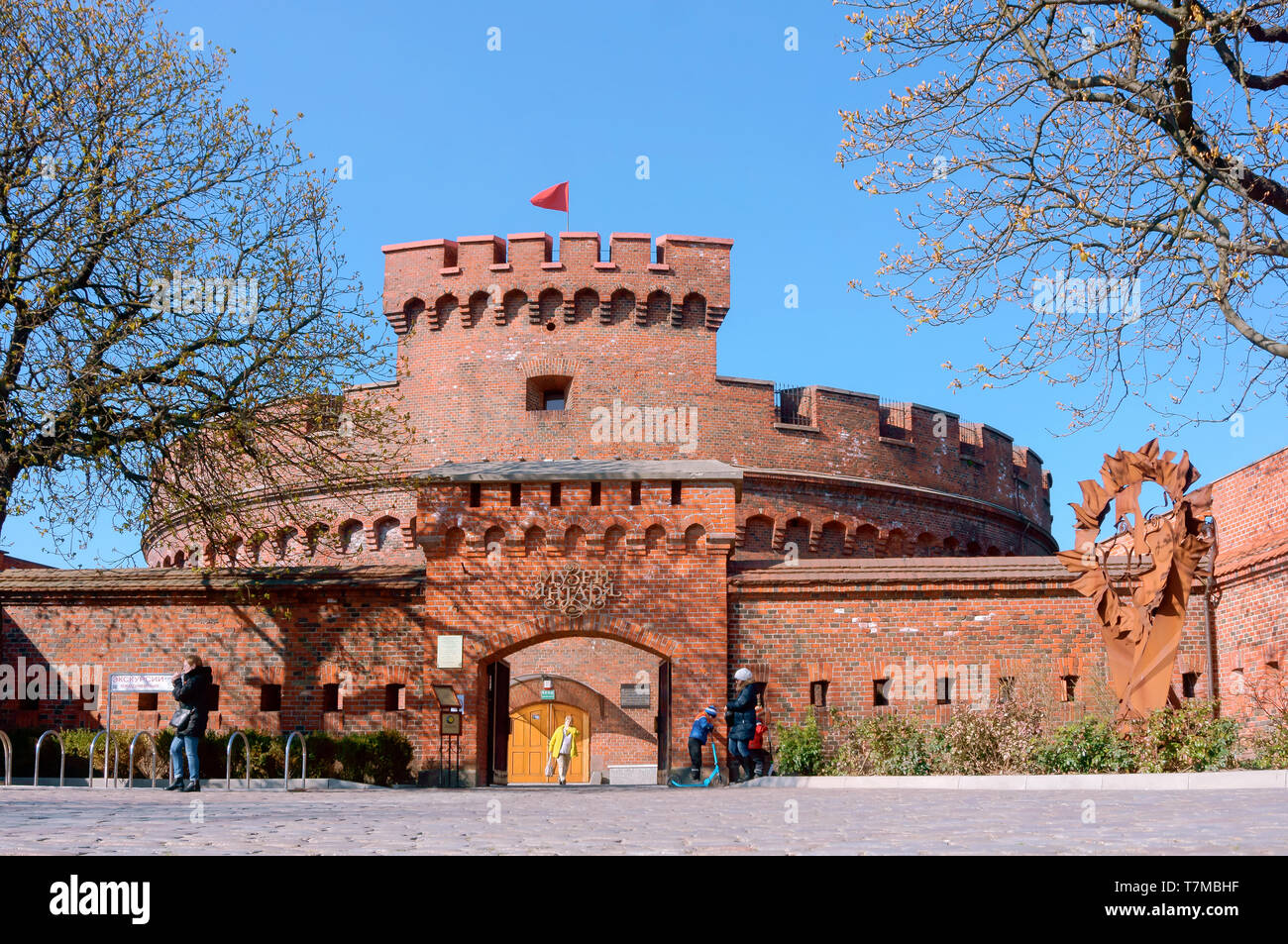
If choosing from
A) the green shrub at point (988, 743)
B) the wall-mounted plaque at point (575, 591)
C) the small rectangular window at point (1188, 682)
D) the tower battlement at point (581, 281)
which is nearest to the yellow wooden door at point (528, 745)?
the tower battlement at point (581, 281)

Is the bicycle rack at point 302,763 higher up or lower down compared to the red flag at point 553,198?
lower down

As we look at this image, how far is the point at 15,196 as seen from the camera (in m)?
17.9

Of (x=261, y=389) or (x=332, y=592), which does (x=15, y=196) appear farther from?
(x=332, y=592)

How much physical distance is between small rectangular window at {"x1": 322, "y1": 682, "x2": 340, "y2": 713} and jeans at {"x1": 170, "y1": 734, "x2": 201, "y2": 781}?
3793mm

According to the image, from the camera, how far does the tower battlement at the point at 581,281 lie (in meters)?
27.9

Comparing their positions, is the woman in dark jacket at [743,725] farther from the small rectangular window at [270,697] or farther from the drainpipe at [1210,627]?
the small rectangular window at [270,697]

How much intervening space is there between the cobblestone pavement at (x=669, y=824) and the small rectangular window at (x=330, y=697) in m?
6.14

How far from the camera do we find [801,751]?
17938mm

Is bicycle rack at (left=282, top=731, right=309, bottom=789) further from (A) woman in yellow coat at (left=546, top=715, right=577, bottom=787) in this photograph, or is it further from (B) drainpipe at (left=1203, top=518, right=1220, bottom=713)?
(B) drainpipe at (left=1203, top=518, right=1220, bottom=713)

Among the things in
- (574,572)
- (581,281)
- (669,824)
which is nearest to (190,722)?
(574,572)

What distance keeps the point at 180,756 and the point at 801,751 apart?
8.08m

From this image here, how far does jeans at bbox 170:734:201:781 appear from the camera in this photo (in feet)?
49.4

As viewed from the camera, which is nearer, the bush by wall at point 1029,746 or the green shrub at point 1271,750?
the green shrub at point 1271,750
